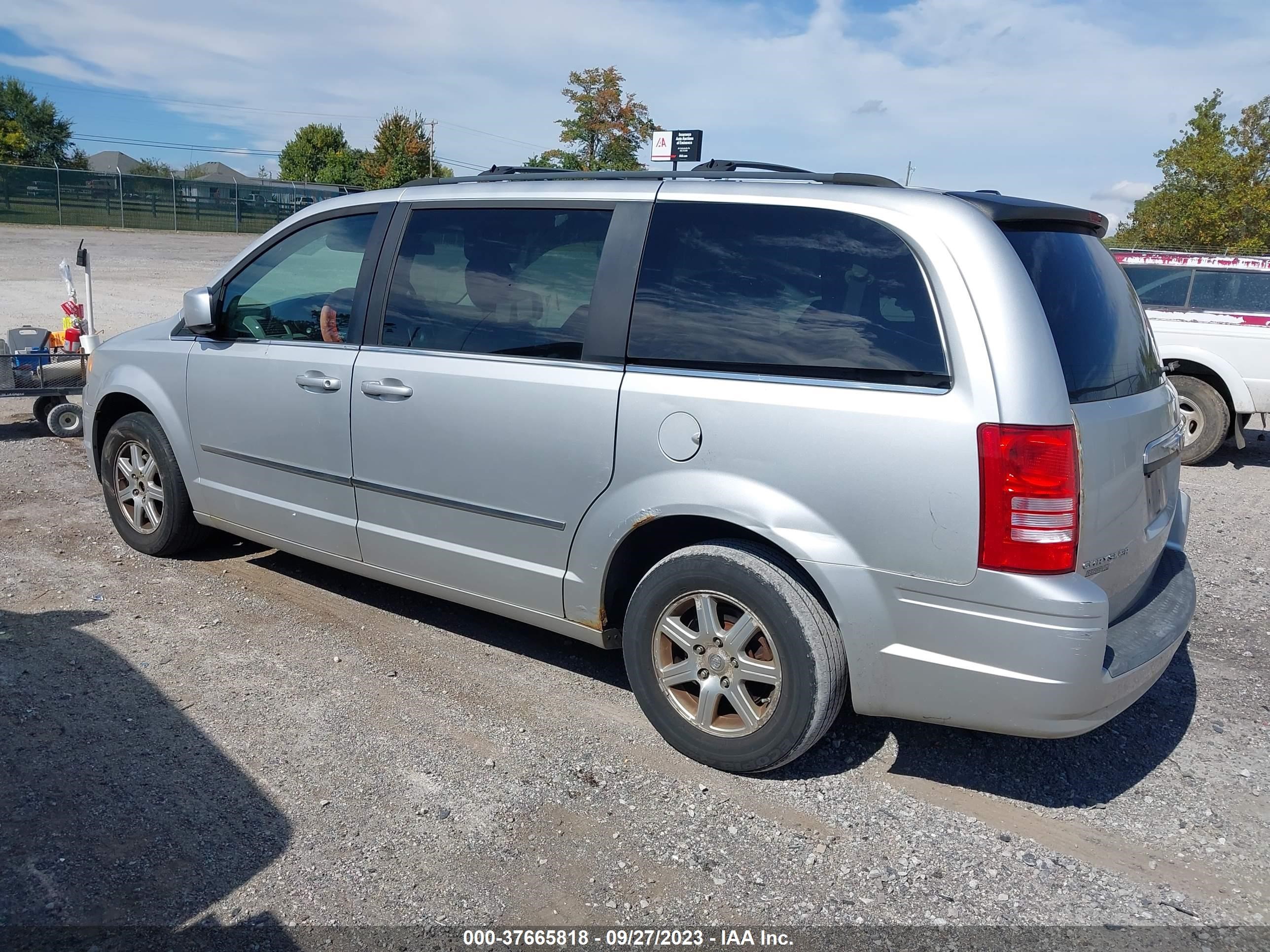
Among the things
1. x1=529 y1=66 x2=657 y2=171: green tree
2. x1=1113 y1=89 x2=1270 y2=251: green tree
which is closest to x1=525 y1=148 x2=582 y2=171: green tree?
x1=529 y1=66 x2=657 y2=171: green tree

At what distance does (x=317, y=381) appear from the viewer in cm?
441

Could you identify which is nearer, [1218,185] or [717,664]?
[717,664]

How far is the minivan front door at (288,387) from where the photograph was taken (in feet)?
14.6

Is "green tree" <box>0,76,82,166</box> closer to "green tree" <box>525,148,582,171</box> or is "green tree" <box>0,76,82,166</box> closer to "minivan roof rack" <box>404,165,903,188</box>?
"green tree" <box>525,148,582,171</box>

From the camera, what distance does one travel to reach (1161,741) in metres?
3.91

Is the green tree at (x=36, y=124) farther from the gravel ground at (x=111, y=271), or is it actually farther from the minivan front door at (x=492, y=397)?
the minivan front door at (x=492, y=397)

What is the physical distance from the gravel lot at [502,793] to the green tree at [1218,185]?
22.2 meters

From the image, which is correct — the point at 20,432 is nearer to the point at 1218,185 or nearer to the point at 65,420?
the point at 65,420

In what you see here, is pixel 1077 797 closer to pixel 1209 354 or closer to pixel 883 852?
pixel 883 852

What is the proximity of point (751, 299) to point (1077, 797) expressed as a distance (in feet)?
6.75

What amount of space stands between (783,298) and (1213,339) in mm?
7218

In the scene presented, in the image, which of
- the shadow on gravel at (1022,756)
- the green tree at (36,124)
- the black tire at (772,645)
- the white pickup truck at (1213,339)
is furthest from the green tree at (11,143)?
the shadow on gravel at (1022,756)

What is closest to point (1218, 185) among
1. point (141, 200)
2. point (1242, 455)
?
point (1242, 455)

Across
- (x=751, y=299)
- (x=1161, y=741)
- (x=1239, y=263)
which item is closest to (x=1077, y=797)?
(x=1161, y=741)
